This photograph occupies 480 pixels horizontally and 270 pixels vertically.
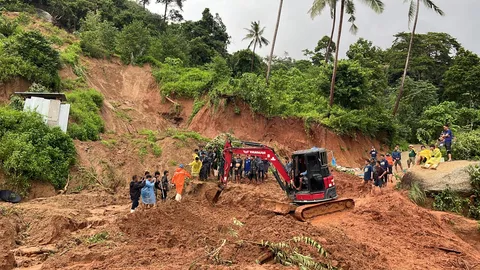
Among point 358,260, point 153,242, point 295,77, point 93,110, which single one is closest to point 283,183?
point 358,260

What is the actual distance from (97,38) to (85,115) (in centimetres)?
1592

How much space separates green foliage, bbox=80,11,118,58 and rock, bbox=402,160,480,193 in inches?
1042

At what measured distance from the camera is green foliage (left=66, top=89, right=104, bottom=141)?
18.1 m

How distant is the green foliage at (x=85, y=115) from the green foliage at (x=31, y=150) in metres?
1.89

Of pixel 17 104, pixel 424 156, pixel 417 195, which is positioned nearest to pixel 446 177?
pixel 417 195

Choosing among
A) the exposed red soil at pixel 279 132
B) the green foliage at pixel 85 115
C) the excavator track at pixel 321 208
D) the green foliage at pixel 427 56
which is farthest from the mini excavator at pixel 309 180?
the green foliage at pixel 427 56

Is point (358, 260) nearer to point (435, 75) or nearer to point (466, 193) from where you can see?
point (466, 193)

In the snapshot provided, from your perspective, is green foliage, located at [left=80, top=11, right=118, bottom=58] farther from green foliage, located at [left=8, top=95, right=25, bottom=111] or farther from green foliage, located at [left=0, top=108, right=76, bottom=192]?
green foliage, located at [left=0, top=108, right=76, bottom=192]

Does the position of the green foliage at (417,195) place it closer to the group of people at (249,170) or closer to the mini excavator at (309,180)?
the mini excavator at (309,180)

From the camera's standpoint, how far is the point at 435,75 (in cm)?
4478

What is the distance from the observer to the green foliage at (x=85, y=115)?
59.4ft

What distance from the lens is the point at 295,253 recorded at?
7539 millimetres

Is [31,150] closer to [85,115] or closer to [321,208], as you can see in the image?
[85,115]

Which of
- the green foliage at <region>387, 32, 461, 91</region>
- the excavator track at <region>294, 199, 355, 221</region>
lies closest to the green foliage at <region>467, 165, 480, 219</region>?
the excavator track at <region>294, 199, 355, 221</region>
